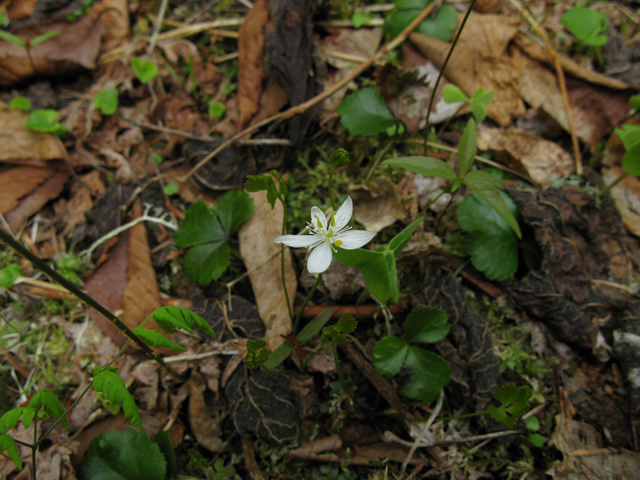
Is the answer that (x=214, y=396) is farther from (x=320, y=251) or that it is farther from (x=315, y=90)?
(x=315, y=90)

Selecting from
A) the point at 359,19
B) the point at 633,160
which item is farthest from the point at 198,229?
the point at 633,160

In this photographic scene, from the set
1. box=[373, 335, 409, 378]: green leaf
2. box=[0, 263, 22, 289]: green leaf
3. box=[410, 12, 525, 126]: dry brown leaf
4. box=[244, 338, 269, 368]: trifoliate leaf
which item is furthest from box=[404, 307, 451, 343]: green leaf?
box=[0, 263, 22, 289]: green leaf

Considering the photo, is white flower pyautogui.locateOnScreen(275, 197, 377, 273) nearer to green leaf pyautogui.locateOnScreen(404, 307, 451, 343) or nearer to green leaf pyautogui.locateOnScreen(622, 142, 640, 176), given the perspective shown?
green leaf pyautogui.locateOnScreen(404, 307, 451, 343)

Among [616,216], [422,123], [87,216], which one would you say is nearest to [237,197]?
[87,216]

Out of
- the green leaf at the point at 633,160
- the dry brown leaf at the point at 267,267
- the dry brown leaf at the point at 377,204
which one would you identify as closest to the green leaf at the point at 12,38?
the dry brown leaf at the point at 267,267

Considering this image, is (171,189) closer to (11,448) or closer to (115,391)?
(115,391)

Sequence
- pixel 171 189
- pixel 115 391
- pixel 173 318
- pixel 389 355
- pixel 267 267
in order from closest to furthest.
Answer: pixel 115 391, pixel 173 318, pixel 389 355, pixel 267 267, pixel 171 189
